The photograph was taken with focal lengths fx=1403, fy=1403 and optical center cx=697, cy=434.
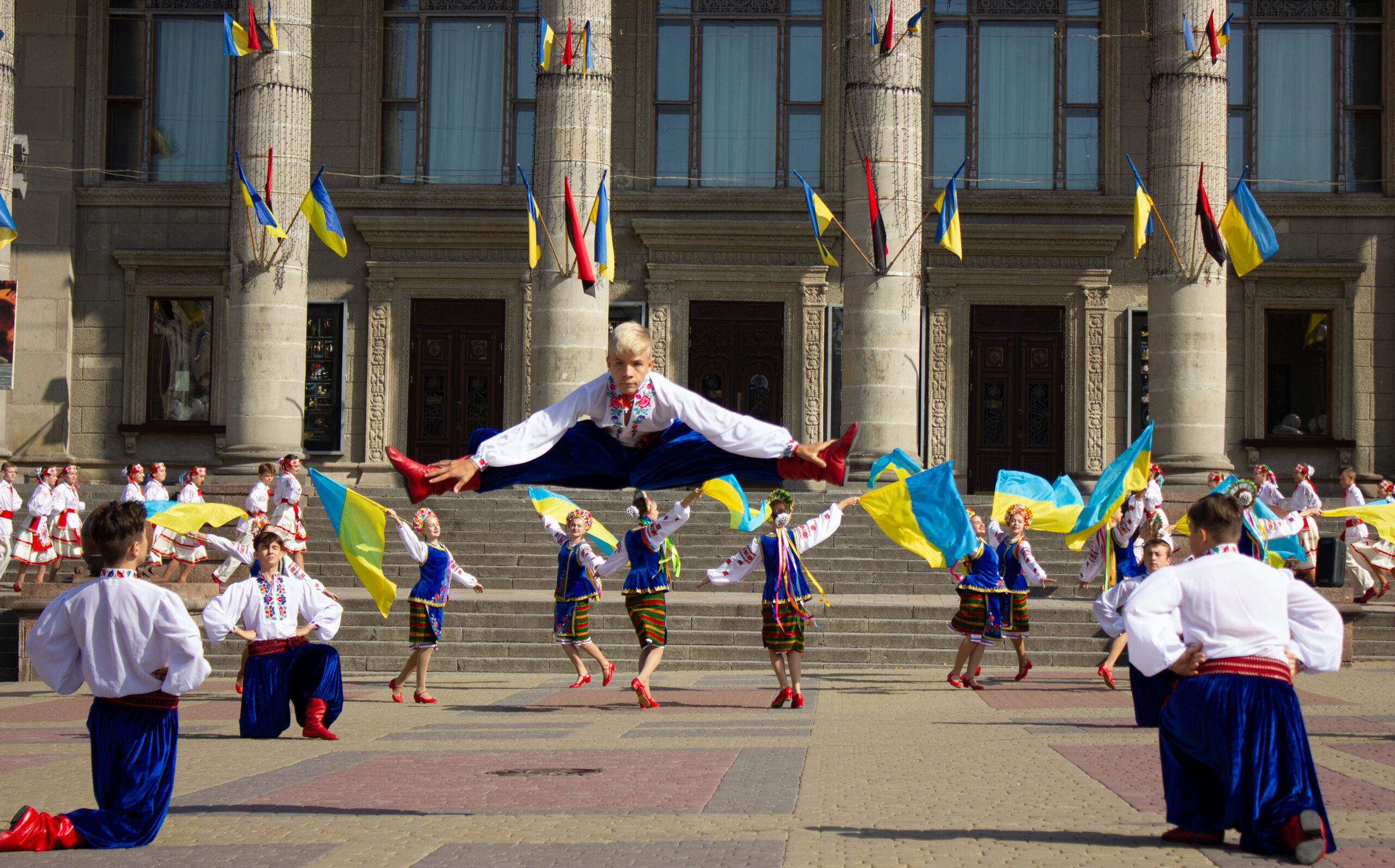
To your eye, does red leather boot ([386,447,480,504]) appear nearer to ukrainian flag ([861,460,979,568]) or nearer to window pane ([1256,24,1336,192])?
ukrainian flag ([861,460,979,568])

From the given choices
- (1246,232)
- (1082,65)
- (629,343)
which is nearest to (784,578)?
(629,343)

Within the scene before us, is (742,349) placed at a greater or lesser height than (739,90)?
lesser

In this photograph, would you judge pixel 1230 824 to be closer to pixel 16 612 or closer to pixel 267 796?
pixel 267 796

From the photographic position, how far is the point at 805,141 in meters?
29.1

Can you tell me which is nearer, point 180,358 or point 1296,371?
point 1296,371

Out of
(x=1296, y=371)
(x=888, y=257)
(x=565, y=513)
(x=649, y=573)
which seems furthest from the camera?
(x=1296, y=371)

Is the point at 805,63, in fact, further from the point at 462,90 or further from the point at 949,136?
the point at 462,90

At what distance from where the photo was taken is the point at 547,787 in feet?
26.8

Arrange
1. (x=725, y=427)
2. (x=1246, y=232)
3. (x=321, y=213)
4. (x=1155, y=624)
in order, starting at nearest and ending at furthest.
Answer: (x=1155, y=624) < (x=725, y=427) < (x=1246, y=232) < (x=321, y=213)

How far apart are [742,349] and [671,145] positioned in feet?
15.0

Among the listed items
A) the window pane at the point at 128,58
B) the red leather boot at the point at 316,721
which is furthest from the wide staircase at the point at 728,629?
the window pane at the point at 128,58

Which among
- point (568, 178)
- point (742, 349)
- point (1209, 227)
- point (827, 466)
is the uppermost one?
point (568, 178)

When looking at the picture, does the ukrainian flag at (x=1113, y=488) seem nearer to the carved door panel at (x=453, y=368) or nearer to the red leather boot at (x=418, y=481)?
the red leather boot at (x=418, y=481)

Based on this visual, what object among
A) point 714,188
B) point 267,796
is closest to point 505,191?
point 714,188
